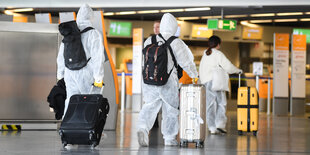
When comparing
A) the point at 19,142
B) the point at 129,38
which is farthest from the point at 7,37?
the point at 129,38

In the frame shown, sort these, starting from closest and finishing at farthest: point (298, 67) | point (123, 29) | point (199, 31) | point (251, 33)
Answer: point (298, 67), point (199, 31), point (123, 29), point (251, 33)

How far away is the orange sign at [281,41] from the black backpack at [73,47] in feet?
33.7

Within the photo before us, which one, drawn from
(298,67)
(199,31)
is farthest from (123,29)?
(298,67)

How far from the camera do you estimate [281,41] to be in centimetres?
1512

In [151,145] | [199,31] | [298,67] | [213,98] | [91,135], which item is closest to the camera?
[91,135]

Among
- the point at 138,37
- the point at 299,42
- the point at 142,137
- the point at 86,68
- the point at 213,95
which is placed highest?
the point at 138,37

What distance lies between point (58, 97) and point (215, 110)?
114 inches

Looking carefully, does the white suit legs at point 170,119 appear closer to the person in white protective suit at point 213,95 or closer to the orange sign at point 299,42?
the person in white protective suit at point 213,95

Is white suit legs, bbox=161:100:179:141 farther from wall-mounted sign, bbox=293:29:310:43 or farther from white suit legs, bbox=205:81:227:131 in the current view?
wall-mounted sign, bbox=293:29:310:43

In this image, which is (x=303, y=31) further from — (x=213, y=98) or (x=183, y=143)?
(x=183, y=143)

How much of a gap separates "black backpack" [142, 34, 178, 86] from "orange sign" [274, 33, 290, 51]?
383 inches

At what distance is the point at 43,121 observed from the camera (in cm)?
817

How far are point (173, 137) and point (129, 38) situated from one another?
15.7m

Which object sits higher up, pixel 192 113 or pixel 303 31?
pixel 303 31
